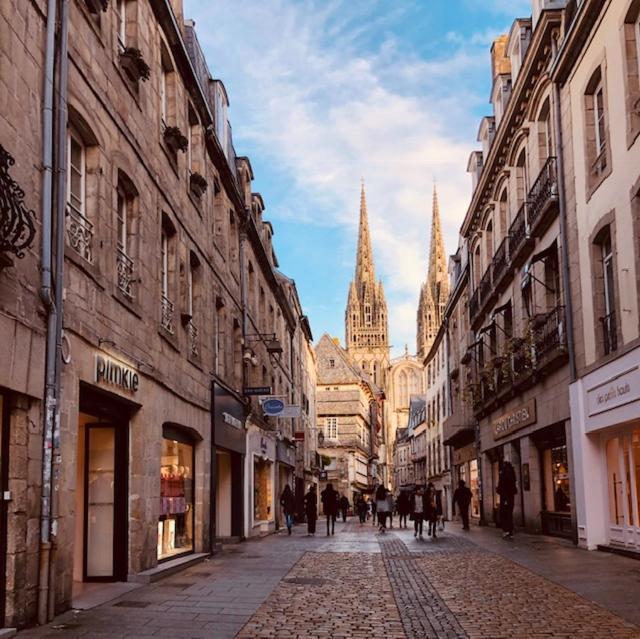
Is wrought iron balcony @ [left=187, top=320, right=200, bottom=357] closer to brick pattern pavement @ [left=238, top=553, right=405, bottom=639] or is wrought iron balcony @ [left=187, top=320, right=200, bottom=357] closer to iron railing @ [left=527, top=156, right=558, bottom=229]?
brick pattern pavement @ [left=238, top=553, right=405, bottom=639]

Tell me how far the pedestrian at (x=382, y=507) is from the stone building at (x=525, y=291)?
3579mm

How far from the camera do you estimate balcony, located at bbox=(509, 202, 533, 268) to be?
877 inches

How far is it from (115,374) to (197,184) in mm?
6953

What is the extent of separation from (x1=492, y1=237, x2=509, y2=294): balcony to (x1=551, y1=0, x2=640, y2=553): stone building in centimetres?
716

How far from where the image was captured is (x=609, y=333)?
16.1 m

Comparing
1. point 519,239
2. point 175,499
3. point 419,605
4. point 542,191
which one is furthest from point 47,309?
point 519,239

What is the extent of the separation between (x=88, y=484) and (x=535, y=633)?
6.57m

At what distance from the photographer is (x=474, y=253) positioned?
33.3 metres

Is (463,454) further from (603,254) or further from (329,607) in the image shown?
(329,607)

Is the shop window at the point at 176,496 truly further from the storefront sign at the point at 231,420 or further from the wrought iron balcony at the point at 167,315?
the storefront sign at the point at 231,420

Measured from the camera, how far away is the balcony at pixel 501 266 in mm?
25656

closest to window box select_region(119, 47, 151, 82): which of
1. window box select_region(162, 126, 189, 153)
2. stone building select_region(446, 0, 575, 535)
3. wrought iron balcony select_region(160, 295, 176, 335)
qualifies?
window box select_region(162, 126, 189, 153)

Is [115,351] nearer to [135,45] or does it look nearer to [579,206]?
[135,45]

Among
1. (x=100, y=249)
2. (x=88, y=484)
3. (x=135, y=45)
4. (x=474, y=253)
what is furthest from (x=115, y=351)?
(x=474, y=253)
